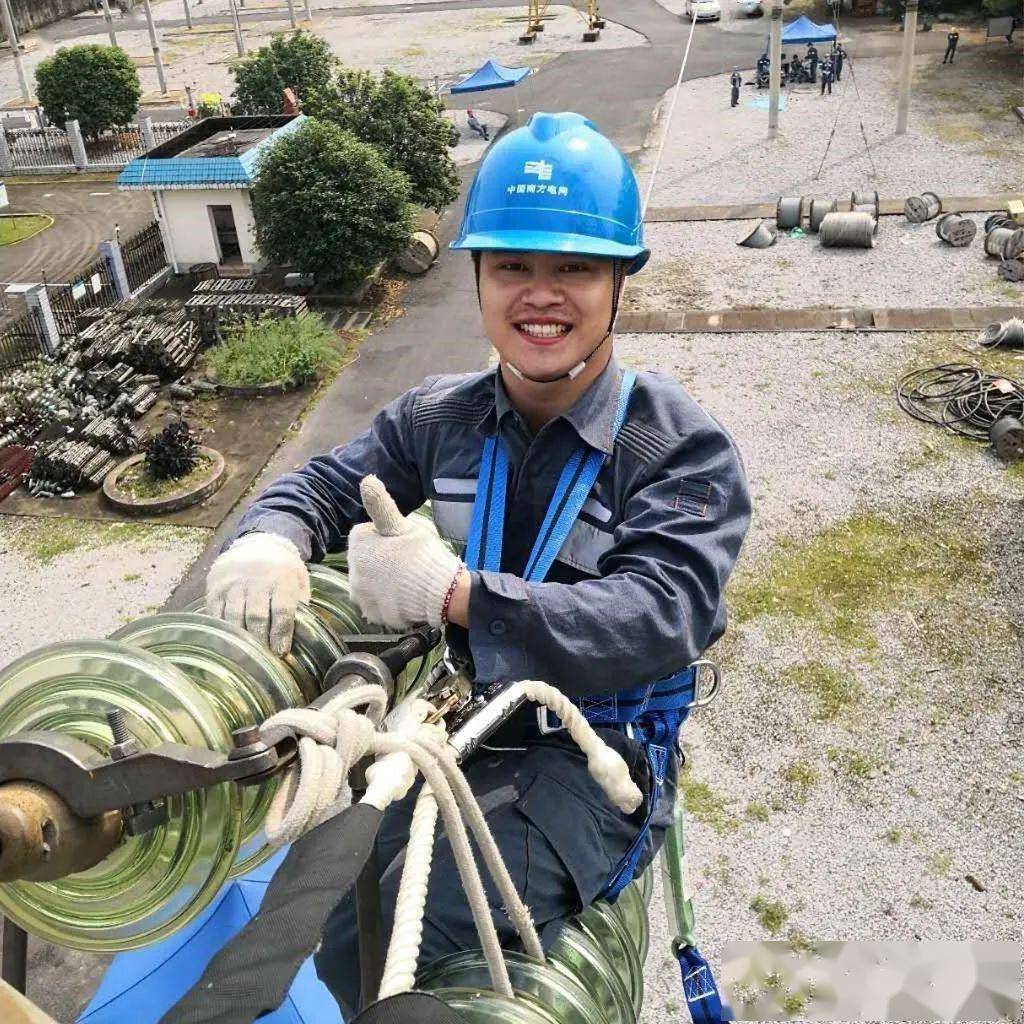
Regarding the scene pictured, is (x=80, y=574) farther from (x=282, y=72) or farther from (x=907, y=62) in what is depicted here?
(x=907, y=62)

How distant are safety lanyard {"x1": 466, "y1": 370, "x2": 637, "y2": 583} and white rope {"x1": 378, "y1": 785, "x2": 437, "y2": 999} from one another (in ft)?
4.71

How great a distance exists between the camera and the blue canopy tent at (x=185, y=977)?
4664 millimetres

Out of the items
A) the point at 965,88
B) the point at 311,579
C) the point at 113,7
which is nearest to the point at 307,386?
the point at 311,579

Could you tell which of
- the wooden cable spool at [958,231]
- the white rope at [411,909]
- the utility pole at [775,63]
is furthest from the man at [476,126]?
the white rope at [411,909]

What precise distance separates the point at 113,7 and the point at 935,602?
59552 mm

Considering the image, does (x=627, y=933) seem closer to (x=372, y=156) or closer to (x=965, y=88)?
(x=372, y=156)

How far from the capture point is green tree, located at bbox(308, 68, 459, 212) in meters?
24.3

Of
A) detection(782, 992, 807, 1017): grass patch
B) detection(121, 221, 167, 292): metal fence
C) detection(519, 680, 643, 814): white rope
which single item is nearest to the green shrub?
detection(121, 221, 167, 292): metal fence

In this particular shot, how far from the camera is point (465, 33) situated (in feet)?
156

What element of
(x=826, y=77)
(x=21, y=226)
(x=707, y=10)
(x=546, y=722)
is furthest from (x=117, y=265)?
(x=707, y=10)

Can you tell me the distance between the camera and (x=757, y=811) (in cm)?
962

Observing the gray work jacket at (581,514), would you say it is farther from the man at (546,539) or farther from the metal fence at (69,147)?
the metal fence at (69,147)

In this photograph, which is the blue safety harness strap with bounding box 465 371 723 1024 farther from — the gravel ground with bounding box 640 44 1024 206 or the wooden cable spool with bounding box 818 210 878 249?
the gravel ground with bounding box 640 44 1024 206

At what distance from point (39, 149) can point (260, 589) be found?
1470 inches
